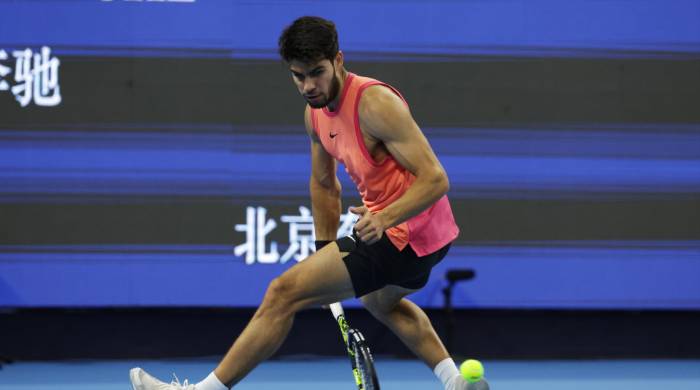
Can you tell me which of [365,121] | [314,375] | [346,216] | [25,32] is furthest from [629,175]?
[25,32]

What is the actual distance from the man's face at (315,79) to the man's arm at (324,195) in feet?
1.61

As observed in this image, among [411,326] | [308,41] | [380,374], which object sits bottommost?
[380,374]

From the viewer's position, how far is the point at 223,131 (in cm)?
614

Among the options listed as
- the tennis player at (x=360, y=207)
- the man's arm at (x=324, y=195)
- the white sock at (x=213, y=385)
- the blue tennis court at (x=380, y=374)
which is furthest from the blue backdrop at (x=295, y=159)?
the white sock at (x=213, y=385)

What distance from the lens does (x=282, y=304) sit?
142 inches

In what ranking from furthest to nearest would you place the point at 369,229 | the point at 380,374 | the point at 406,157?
the point at 380,374 < the point at 406,157 < the point at 369,229

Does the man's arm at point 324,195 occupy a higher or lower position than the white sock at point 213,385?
higher

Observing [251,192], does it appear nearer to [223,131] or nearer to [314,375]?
[223,131]

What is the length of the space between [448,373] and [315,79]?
1309mm

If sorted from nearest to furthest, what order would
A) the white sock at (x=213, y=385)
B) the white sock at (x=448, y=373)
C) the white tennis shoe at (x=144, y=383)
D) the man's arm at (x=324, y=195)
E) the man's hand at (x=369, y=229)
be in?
the man's hand at (x=369, y=229), the white sock at (x=213, y=385), the white tennis shoe at (x=144, y=383), the white sock at (x=448, y=373), the man's arm at (x=324, y=195)

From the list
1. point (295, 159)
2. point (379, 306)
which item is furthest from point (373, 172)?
point (295, 159)

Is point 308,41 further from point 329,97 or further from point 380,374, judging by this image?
point 380,374

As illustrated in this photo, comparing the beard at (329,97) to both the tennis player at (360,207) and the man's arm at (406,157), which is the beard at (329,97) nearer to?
the tennis player at (360,207)

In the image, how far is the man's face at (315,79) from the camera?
3523mm
